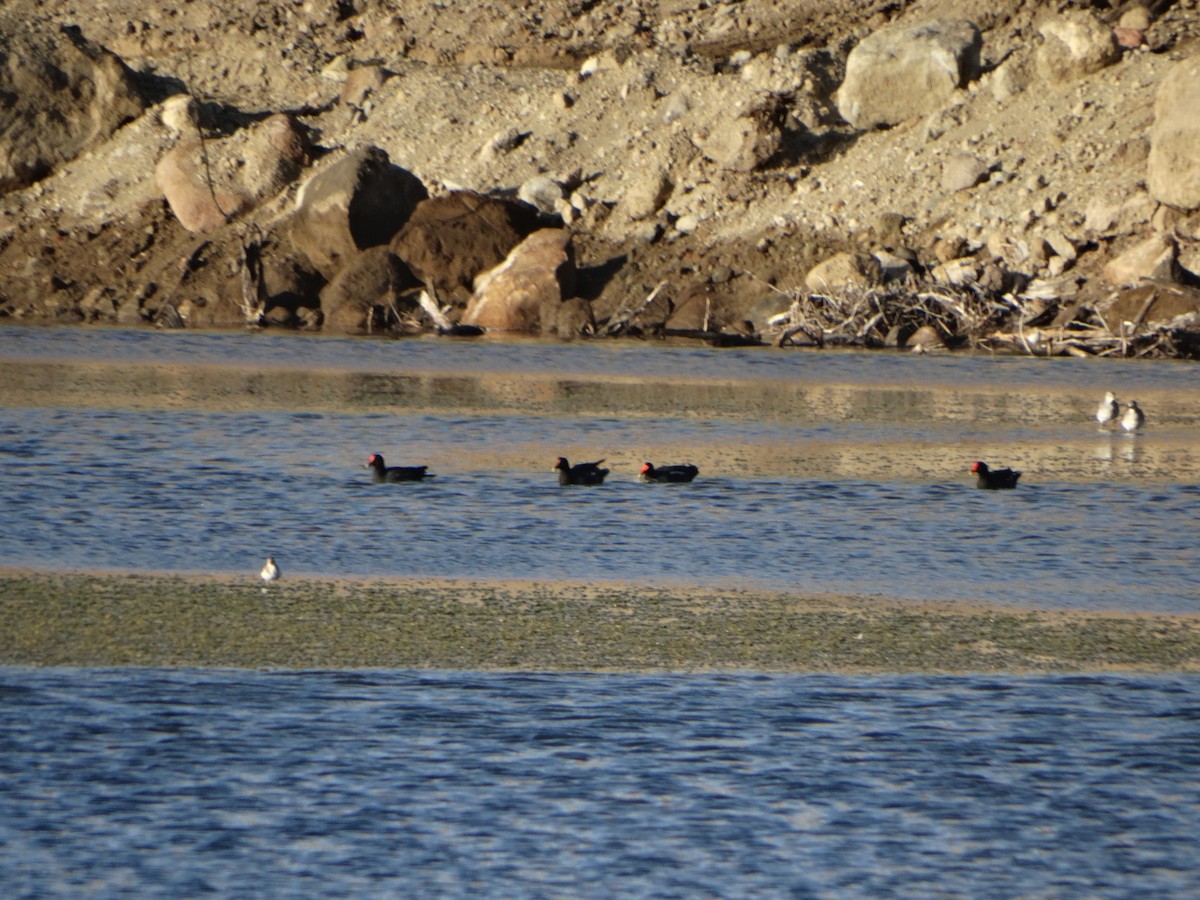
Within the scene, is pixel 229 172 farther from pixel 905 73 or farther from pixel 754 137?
pixel 905 73

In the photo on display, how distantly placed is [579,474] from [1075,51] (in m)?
27.3

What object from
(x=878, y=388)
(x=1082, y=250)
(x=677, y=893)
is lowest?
(x=677, y=893)

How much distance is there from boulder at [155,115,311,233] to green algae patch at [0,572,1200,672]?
102ft

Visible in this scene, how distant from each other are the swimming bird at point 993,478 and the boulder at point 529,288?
64.0 feet

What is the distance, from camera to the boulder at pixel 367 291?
3597 centimetres

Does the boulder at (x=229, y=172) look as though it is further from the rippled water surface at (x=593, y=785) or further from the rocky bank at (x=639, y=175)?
the rippled water surface at (x=593, y=785)

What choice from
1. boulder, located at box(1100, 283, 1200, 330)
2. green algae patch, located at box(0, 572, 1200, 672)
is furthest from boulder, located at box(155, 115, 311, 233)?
green algae patch, located at box(0, 572, 1200, 672)

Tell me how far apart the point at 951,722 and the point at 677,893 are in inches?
96.9

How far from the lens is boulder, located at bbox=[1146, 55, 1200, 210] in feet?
110

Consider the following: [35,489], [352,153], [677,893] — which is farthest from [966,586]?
[352,153]

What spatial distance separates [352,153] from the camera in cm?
3906

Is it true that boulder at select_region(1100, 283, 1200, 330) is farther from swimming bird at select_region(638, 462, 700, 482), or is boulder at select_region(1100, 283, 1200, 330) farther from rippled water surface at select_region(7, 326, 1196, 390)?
swimming bird at select_region(638, 462, 700, 482)

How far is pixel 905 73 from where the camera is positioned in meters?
40.5

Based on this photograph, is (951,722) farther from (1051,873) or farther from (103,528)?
(103,528)
